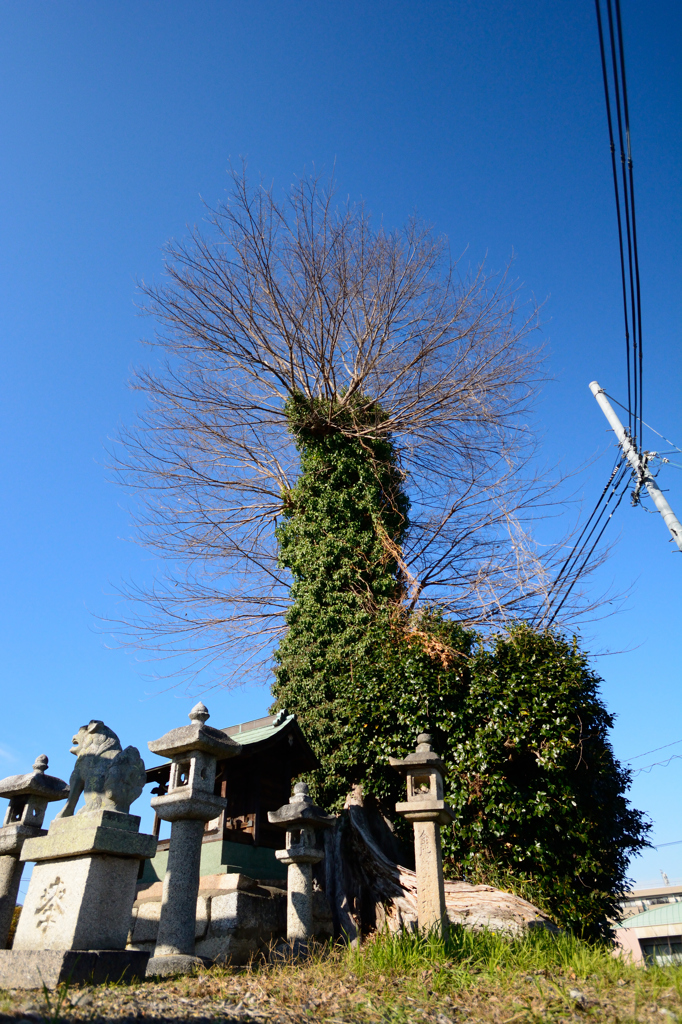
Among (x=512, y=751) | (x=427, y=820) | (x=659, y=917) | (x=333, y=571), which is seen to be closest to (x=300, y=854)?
(x=427, y=820)

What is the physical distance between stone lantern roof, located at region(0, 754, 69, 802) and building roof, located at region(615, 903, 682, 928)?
20.9 m

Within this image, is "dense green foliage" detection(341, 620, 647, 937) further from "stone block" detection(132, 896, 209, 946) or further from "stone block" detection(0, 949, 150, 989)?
"stone block" detection(0, 949, 150, 989)

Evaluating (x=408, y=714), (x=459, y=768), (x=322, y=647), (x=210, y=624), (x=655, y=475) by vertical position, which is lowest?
(x=459, y=768)

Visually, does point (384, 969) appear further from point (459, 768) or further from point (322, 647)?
point (322, 647)

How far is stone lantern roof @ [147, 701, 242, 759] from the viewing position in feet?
23.8

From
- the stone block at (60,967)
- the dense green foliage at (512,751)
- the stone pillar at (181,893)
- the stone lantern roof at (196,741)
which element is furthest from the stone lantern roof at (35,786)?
the dense green foliage at (512,751)

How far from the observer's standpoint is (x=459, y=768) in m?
8.61

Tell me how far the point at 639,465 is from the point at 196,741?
856 cm

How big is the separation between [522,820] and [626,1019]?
4.15 meters

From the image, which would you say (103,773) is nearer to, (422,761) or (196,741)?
(196,741)

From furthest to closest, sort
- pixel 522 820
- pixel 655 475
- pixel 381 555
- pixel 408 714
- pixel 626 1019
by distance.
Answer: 1. pixel 381 555
2. pixel 655 475
3. pixel 408 714
4. pixel 522 820
5. pixel 626 1019

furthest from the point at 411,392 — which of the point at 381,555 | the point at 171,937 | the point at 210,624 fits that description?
the point at 171,937

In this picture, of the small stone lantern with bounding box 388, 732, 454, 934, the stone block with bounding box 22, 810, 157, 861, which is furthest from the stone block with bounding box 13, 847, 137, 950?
the small stone lantern with bounding box 388, 732, 454, 934

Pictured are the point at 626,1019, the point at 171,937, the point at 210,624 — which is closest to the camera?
the point at 626,1019
